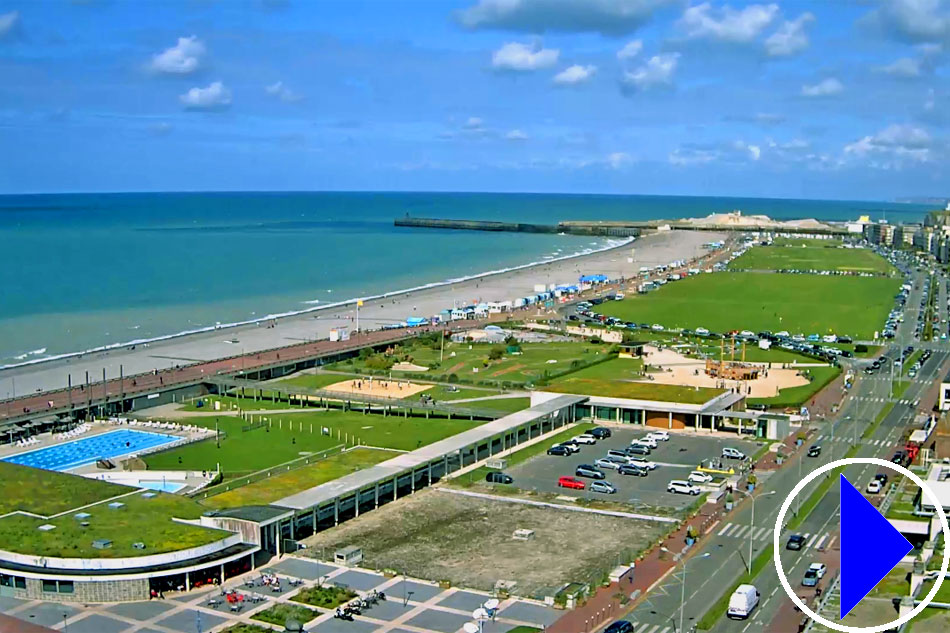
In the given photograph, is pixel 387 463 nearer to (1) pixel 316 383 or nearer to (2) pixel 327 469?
(2) pixel 327 469

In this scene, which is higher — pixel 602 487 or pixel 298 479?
pixel 298 479

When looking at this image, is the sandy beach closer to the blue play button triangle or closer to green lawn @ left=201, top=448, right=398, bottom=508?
green lawn @ left=201, top=448, right=398, bottom=508

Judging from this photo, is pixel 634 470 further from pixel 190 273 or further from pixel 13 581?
pixel 190 273

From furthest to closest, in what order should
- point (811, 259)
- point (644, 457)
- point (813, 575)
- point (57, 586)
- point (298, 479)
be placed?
point (811, 259) → point (644, 457) → point (298, 479) → point (813, 575) → point (57, 586)

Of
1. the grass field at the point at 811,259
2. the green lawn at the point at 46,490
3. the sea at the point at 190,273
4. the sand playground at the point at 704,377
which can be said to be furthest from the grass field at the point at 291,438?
the grass field at the point at 811,259

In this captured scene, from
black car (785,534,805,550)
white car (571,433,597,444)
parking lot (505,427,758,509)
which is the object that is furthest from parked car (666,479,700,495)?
white car (571,433,597,444)

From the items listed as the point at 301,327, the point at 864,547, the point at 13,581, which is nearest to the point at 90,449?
the point at 13,581
